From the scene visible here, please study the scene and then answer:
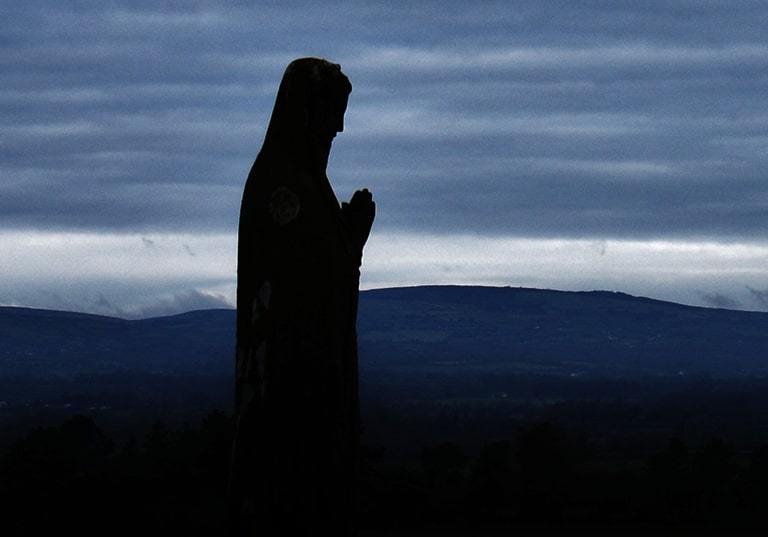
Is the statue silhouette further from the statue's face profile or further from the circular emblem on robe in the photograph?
the statue's face profile

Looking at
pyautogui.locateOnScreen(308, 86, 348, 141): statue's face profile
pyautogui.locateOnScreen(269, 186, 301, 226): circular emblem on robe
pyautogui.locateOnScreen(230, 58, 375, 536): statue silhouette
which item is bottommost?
pyautogui.locateOnScreen(230, 58, 375, 536): statue silhouette

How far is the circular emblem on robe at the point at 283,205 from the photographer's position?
11641 millimetres

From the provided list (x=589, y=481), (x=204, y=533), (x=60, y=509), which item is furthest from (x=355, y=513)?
(x=589, y=481)

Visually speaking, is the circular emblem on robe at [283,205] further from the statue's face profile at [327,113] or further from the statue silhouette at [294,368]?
the statue's face profile at [327,113]

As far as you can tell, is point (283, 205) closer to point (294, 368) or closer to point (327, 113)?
point (327, 113)

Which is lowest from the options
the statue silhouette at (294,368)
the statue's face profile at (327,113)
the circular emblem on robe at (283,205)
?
the statue silhouette at (294,368)

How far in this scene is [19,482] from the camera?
54.9 m

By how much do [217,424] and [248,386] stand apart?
52959 millimetres

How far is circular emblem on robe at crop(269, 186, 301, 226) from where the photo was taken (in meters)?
11.6

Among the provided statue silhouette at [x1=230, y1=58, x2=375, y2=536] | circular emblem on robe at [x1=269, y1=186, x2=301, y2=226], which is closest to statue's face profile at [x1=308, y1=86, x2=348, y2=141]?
statue silhouette at [x1=230, y1=58, x2=375, y2=536]

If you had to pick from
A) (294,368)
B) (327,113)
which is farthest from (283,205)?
(294,368)

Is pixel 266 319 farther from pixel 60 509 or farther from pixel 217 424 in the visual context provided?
pixel 217 424

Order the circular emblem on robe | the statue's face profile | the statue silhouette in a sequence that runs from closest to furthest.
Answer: the statue silhouette
the circular emblem on robe
the statue's face profile

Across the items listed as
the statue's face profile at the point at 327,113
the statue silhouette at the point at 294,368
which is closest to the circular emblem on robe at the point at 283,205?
the statue silhouette at the point at 294,368
